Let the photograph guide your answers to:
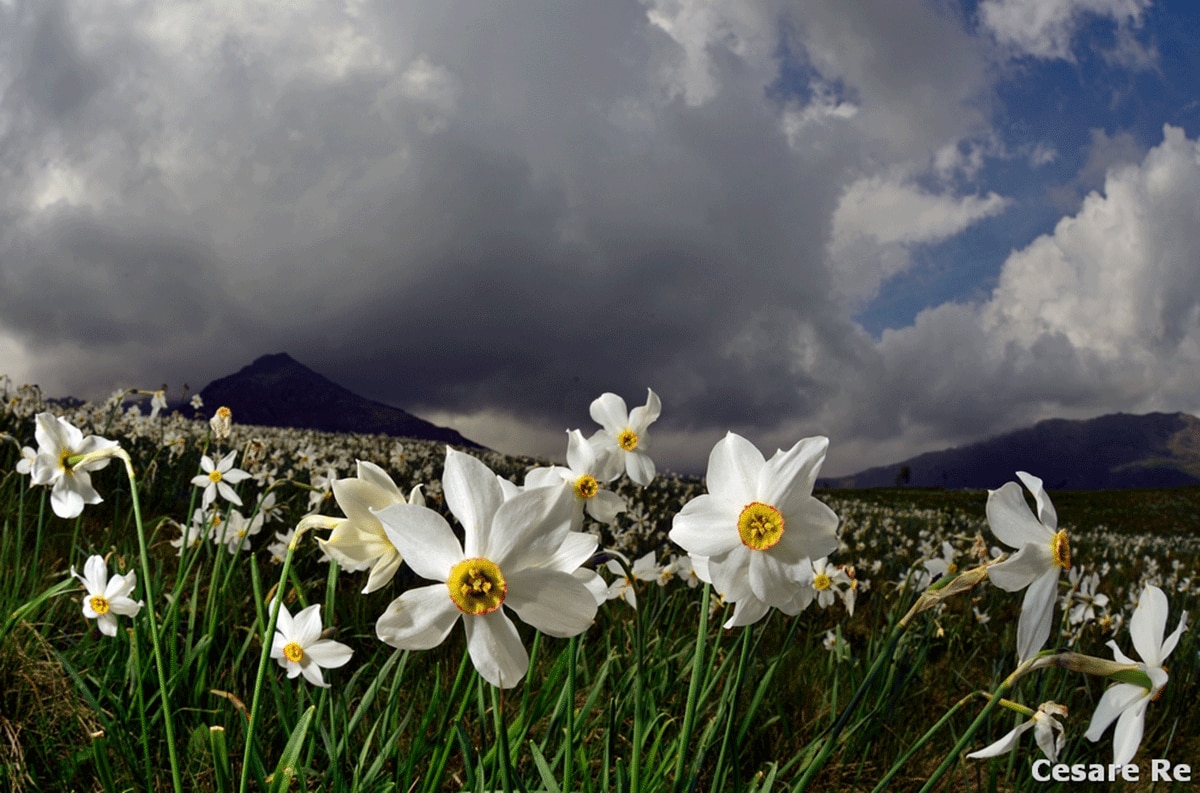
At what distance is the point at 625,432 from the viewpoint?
2971mm

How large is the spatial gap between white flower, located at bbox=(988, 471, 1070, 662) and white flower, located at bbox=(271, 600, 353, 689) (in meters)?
2.23

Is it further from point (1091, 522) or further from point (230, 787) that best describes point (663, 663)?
point (1091, 522)

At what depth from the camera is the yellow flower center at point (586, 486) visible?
101 inches

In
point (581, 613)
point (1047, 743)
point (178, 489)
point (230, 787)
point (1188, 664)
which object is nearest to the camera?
point (581, 613)

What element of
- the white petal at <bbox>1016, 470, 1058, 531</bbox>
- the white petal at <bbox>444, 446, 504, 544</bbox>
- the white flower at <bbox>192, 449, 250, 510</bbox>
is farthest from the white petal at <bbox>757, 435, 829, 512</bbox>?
the white flower at <bbox>192, 449, 250, 510</bbox>

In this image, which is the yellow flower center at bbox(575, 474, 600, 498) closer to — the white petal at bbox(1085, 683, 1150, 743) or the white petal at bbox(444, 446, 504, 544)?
the white petal at bbox(444, 446, 504, 544)

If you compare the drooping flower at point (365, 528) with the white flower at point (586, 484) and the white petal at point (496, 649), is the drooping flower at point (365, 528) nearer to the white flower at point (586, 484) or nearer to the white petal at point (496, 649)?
the white petal at point (496, 649)

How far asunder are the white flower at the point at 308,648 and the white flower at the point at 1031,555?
223 centimetres

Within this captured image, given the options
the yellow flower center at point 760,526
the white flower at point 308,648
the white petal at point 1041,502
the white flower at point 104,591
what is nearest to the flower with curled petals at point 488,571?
the yellow flower center at point 760,526

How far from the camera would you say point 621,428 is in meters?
2.98

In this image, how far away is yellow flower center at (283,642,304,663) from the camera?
2.77m

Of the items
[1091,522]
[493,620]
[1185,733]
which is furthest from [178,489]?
[1091,522]

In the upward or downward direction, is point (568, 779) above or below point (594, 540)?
below

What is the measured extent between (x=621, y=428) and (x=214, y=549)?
4274 millimetres
